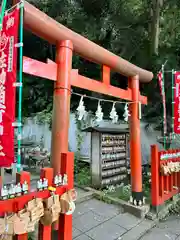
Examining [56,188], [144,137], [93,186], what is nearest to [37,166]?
[93,186]

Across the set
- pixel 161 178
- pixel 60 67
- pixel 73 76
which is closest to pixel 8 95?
pixel 60 67

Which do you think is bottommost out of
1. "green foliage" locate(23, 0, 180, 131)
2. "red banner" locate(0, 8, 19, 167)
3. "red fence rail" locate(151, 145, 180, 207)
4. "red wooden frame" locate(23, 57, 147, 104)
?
"red fence rail" locate(151, 145, 180, 207)

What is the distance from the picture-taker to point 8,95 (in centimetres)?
234

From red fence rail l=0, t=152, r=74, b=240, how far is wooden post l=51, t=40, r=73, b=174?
0.55 metres

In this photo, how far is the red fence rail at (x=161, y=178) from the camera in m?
4.95

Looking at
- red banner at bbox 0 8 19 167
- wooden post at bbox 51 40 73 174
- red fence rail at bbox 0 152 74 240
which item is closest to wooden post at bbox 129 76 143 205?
wooden post at bbox 51 40 73 174

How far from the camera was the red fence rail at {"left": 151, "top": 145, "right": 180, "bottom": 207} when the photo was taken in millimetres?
4953

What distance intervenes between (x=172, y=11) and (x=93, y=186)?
9555 millimetres

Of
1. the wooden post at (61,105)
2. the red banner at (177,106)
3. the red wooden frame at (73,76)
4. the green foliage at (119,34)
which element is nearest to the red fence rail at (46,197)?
the wooden post at (61,105)

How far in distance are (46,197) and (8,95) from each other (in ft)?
4.10

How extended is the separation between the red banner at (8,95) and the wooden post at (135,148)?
3596 millimetres

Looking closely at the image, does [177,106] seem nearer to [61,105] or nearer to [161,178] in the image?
[161,178]

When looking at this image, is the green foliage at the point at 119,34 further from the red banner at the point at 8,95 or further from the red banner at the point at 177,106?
the red banner at the point at 8,95

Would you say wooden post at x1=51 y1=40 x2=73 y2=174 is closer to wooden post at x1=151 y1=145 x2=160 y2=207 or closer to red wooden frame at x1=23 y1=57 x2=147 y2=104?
red wooden frame at x1=23 y1=57 x2=147 y2=104
